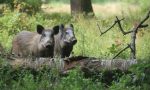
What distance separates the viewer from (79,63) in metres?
10.2

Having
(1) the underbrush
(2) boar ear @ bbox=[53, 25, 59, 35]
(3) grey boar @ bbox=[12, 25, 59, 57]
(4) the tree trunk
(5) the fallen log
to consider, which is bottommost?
(1) the underbrush

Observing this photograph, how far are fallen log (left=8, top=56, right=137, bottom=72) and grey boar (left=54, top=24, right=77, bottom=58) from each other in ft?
9.97

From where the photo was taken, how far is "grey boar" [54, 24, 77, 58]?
13398mm

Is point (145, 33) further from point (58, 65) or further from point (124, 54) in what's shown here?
point (58, 65)

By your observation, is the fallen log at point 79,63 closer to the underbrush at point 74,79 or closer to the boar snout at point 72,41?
the underbrush at point 74,79

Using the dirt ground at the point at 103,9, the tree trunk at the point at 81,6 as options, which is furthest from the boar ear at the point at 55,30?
the dirt ground at the point at 103,9

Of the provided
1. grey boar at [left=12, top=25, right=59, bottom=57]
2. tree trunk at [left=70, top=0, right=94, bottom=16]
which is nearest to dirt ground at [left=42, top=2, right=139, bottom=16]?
→ tree trunk at [left=70, top=0, right=94, bottom=16]

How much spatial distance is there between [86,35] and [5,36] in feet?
7.48

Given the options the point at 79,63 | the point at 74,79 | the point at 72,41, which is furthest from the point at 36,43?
the point at 74,79

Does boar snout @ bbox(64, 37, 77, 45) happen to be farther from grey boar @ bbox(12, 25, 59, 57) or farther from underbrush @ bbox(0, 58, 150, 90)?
underbrush @ bbox(0, 58, 150, 90)

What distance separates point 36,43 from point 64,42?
2.20 feet

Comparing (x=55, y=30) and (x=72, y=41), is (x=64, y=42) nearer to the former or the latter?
(x=72, y=41)

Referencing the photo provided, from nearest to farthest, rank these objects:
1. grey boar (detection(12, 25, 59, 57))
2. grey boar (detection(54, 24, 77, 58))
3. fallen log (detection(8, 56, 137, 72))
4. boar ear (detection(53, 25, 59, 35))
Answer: fallen log (detection(8, 56, 137, 72))
grey boar (detection(12, 25, 59, 57))
boar ear (detection(53, 25, 59, 35))
grey boar (detection(54, 24, 77, 58))

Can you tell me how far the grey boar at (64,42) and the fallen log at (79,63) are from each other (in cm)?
304
